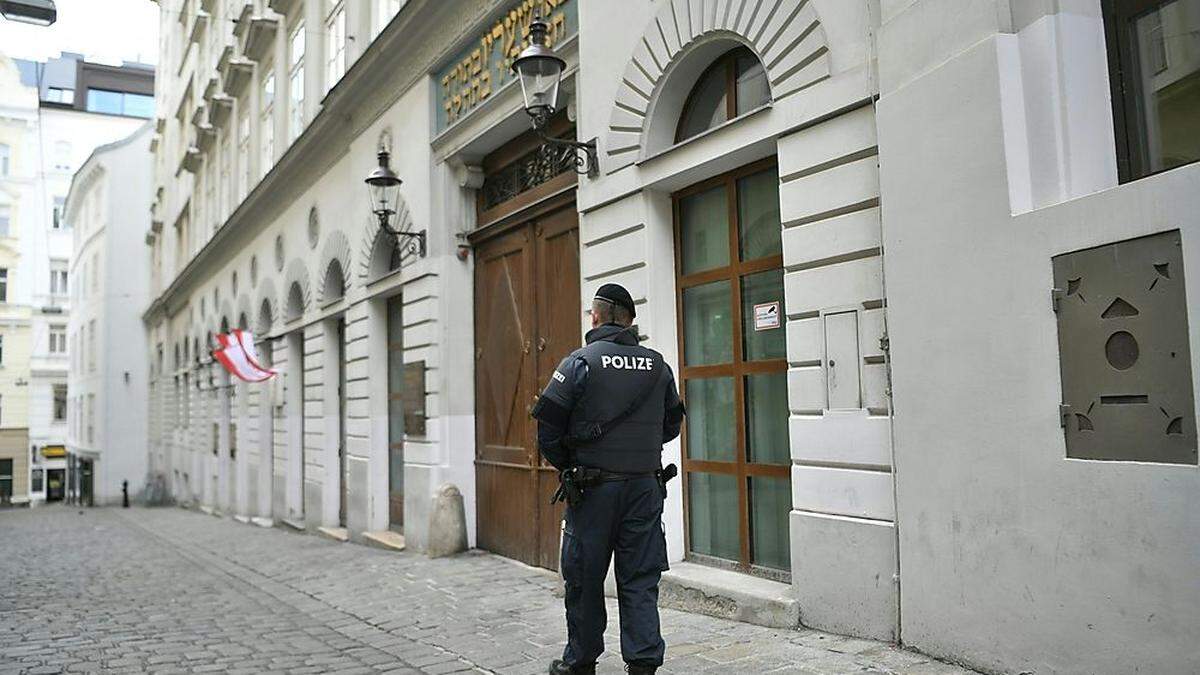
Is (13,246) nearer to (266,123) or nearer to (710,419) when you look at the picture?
(266,123)

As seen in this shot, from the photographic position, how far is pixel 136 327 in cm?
3812

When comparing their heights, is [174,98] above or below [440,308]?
above

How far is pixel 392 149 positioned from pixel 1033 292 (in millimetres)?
9771

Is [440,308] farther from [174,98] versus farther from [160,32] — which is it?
[160,32]

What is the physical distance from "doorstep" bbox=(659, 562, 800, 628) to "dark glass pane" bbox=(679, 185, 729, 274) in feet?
7.12

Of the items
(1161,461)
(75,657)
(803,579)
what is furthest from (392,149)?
(1161,461)

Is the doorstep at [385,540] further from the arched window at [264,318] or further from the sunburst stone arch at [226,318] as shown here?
the sunburst stone arch at [226,318]

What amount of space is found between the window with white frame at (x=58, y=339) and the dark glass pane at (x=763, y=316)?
2038 inches

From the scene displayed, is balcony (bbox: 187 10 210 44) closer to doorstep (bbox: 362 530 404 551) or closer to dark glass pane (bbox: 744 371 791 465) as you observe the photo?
doorstep (bbox: 362 530 404 551)

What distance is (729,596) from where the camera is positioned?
626 cm

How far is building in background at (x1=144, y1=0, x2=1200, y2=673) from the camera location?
401 cm

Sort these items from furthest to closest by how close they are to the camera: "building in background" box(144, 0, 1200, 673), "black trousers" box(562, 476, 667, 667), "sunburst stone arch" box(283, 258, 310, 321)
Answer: "sunburst stone arch" box(283, 258, 310, 321) < "black trousers" box(562, 476, 667, 667) < "building in background" box(144, 0, 1200, 673)

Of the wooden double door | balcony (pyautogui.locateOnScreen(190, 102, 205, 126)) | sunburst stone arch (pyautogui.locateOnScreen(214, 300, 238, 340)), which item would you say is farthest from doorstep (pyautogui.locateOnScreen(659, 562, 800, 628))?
balcony (pyautogui.locateOnScreen(190, 102, 205, 126))

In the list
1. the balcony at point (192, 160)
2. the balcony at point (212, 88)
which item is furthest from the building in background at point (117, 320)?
the balcony at point (212, 88)
